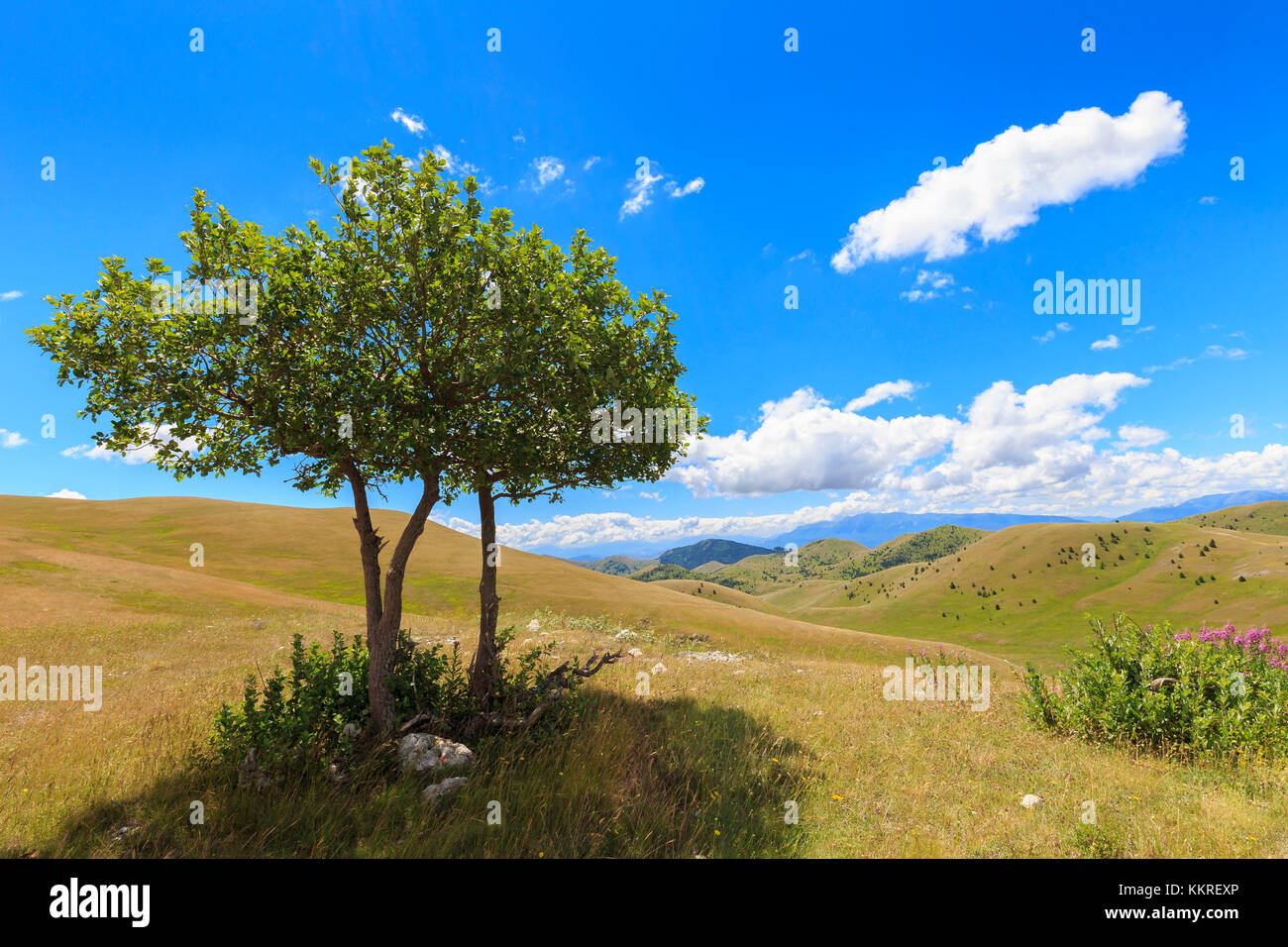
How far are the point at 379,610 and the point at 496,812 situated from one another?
537 centimetres

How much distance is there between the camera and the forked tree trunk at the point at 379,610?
393 inches

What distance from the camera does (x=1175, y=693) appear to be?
11219 mm

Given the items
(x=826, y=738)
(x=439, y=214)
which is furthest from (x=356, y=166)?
(x=826, y=738)

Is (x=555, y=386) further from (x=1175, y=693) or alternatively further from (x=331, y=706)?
(x=1175, y=693)

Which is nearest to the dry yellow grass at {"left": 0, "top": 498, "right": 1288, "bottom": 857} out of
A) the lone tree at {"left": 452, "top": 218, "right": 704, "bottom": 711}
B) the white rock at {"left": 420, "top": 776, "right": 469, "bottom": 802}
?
the white rock at {"left": 420, "top": 776, "right": 469, "bottom": 802}

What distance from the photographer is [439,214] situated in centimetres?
967

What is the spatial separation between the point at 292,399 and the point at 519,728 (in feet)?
26.0

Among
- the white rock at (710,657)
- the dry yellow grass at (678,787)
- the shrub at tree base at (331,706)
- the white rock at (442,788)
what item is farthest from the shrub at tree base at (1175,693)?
the white rock at (442,788)

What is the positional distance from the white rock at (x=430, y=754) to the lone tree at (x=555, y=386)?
6.54 feet
